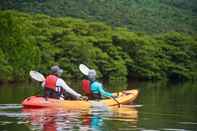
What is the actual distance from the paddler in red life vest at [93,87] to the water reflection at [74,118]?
0.82m

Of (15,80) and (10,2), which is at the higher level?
(10,2)

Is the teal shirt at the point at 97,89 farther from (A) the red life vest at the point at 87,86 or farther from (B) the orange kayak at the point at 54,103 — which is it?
(B) the orange kayak at the point at 54,103

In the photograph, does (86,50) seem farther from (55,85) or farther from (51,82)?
(51,82)

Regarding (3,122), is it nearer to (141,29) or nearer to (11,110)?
(11,110)

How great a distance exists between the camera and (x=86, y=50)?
6744 cm

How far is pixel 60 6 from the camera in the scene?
106 m

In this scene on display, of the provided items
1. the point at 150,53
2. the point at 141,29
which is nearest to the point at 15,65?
the point at 150,53

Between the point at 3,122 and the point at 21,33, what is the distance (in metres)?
39.2

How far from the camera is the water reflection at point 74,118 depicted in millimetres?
19237

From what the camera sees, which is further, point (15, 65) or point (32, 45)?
point (32, 45)

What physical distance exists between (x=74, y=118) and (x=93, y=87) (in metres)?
4.59

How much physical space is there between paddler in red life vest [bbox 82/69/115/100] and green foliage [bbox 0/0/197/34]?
72.8 m

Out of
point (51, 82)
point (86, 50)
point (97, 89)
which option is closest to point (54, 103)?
point (51, 82)

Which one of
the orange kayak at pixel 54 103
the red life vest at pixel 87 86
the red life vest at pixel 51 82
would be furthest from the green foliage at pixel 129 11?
the red life vest at pixel 51 82
